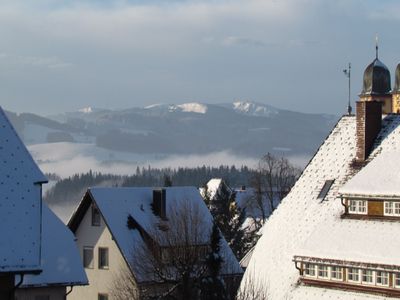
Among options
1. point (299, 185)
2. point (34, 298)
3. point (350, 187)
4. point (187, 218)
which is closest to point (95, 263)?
point (187, 218)

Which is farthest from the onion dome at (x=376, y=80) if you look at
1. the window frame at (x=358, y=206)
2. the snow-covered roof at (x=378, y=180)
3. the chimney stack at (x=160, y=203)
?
the window frame at (x=358, y=206)

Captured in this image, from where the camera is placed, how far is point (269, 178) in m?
103

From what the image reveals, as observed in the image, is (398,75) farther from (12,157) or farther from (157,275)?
(12,157)

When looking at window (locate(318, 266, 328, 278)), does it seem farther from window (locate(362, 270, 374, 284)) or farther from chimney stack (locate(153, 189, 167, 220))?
chimney stack (locate(153, 189, 167, 220))

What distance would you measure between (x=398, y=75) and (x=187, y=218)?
43552 millimetres

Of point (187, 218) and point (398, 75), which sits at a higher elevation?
point (398, 75)

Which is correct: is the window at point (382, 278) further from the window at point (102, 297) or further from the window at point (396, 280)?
the window at point (102, 297)

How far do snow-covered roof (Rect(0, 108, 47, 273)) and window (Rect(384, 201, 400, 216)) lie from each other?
15.3 metres

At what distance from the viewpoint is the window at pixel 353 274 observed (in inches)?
1641

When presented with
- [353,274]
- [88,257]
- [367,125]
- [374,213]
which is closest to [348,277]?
[353,274]

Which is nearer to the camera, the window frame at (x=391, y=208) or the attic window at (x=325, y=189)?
the window frame at (x=391, y=208)

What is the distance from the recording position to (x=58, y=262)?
50.9 m

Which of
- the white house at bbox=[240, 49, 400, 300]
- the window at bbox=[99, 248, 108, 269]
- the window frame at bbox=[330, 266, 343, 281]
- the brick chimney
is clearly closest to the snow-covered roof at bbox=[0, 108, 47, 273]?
the white house at bbox=[240, 49, 400, 300]

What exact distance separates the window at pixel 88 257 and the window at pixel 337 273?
25.1 metres
